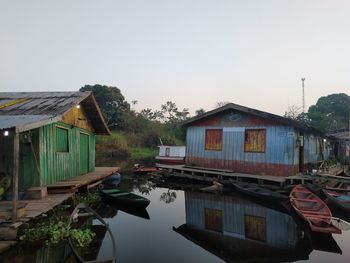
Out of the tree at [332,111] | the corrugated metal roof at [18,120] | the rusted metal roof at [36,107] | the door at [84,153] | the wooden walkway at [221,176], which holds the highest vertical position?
the tree at [332,111]

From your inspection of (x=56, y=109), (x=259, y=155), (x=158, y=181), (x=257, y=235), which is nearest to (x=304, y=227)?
(x=257, y=235)

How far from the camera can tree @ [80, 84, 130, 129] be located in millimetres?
50781

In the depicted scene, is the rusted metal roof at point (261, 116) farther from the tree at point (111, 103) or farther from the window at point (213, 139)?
the tree at point (111, 103)

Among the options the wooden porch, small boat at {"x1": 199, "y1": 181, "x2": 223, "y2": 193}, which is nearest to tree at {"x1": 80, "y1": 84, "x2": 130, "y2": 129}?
small boat at {"x1": 199, "y1": 181, "x2": 223, "y2": 193}

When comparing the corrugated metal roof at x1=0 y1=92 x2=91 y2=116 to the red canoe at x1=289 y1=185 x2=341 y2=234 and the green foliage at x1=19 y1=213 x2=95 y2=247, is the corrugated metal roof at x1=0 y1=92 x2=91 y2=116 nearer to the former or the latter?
the green foliage at x1=19 y1=213 x2=95 y2=247

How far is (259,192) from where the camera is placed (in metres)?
14.8

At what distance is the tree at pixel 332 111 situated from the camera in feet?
145

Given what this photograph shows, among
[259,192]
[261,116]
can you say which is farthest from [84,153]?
[261,116]

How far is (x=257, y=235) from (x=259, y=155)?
→ 8.27 metres

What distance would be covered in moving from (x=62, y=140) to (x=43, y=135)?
6.90ft

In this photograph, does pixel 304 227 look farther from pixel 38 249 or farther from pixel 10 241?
pixel 10 241

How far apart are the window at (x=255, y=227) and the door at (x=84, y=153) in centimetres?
906

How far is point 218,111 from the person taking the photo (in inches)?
758

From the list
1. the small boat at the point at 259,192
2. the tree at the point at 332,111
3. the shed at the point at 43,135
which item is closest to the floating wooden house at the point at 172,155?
the small boat at the point at 259,192
